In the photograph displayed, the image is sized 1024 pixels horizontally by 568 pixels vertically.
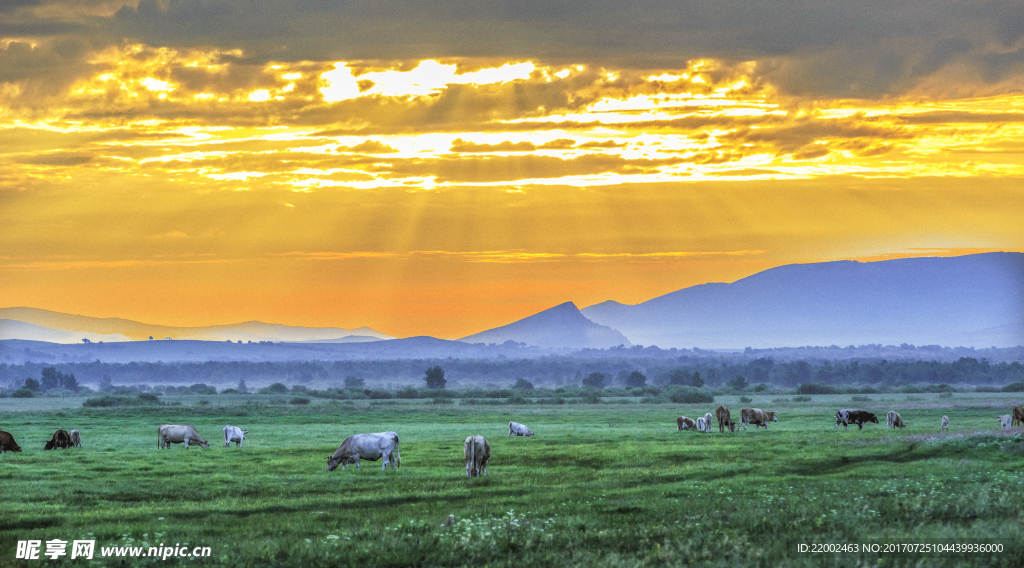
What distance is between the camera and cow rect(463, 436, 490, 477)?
3369 centimetres

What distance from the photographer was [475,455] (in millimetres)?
33688

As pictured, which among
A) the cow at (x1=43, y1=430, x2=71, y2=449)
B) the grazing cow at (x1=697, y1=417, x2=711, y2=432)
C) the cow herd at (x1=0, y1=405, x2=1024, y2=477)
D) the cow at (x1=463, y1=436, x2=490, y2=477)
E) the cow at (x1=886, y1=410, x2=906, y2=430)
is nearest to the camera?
the cow at (x1=463, y1=436, x2=490, y2=477)

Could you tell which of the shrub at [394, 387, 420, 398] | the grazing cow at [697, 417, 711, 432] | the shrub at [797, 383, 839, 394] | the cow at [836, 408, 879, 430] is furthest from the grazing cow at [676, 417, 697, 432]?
the shrub at [797, 383, 839, 394]

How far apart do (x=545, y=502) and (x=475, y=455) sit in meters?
7.46

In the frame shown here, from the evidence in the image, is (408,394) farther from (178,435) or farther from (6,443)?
(6,443)

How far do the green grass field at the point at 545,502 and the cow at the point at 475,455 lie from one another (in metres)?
0.76

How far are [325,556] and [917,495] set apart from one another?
1654cm

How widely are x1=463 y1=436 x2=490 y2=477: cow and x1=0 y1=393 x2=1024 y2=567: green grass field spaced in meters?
0.76

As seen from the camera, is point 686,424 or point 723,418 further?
point 686,424

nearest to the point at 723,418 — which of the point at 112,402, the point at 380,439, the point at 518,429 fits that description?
the point at 518,429

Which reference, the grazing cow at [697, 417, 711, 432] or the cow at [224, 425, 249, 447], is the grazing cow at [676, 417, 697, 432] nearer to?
the grazing cow at [697, 417, 711, 432]

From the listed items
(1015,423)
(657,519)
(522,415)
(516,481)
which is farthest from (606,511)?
(522,415)

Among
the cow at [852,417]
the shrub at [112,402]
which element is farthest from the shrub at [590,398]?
the cow at [852,417]

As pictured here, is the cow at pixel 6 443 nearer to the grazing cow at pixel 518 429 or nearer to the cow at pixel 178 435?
the cow at pixel 178 435
